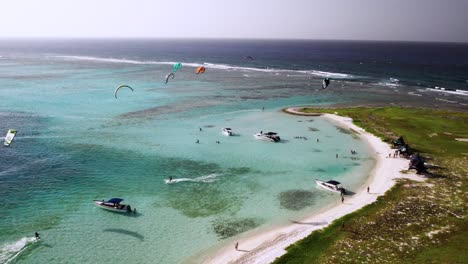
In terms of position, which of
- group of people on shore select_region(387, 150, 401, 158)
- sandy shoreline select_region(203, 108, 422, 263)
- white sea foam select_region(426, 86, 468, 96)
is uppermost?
white sea foam select_region(426, 86, 468, 96)

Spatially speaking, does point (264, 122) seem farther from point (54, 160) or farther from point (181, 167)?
point (54, 160)

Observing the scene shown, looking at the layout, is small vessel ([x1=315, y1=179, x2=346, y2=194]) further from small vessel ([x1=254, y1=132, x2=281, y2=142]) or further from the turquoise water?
small vessel ([x1=254, y1=132, x2=281, y2=142])

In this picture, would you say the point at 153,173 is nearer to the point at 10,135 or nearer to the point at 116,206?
the point at 116,206

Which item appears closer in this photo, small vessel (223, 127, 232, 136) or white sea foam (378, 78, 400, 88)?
small vessel (223, 127, 232, 136)

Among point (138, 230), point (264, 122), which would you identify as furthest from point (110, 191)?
point (264, 122)

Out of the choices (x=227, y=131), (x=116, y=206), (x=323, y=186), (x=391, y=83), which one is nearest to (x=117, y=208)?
(x=116, y=206)

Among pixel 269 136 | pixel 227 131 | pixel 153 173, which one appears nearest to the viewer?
pixel 153 173

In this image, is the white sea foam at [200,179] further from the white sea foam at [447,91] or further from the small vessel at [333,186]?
the white sea foam at [447,91]

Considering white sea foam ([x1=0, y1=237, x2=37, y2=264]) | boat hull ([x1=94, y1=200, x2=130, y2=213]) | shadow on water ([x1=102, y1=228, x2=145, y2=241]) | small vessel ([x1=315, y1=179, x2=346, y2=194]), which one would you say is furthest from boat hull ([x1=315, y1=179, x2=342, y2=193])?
white sea foam ([x1=0, y1=237, x2=37, y2=264])
